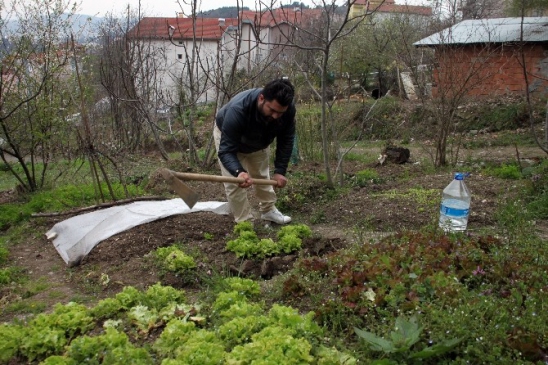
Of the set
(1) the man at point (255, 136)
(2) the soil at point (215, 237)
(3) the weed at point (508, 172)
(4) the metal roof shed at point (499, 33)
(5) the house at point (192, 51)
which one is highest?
(4) the metal roof shed at point (499, 33)

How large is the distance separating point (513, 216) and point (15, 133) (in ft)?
25.0

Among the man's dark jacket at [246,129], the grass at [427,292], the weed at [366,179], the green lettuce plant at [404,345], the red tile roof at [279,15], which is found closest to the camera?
the green lettuce plant at [404,345]

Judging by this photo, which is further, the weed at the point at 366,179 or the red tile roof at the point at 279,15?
the weed at the point at 366,179

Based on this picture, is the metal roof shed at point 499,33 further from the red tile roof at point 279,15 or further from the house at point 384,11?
the red tile roof at point 279,15

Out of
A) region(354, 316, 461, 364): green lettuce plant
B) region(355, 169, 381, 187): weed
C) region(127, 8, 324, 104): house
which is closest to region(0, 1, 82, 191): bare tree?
region(127, 8, 324, 104): house

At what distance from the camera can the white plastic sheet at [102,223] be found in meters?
5.57

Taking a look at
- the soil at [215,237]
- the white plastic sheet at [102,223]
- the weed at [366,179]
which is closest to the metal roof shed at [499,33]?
the weed at [366,179]

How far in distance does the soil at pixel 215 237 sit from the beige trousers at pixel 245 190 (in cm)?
21

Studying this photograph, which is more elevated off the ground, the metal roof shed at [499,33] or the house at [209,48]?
the metal roof shed at [499,33]

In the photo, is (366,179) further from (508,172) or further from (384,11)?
(384,11)

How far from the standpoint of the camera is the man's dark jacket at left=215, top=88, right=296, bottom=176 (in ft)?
16.9

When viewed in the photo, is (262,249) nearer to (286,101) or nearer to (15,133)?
(286,101)

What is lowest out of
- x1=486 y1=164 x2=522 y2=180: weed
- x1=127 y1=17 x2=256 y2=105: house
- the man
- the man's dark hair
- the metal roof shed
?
x1=486 y1=164 x2=522 y2=180: weed

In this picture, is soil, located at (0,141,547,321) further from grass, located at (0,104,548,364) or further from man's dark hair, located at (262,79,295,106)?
man's dark hair, located at (262,79,295,106)
